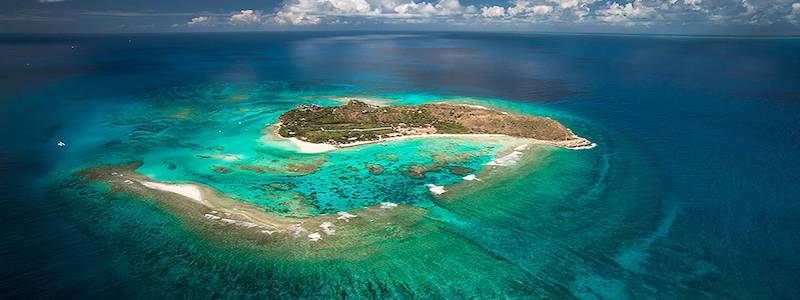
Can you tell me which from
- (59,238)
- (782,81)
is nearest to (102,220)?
(59,238)

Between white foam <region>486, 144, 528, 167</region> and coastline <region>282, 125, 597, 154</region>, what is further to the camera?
coastline <region>282, 125, 597, 154</region>

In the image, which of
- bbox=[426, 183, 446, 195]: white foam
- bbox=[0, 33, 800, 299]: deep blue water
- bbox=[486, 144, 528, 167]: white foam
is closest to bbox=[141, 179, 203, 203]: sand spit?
bbox=[0, 33, 800, 299]: deep blue water

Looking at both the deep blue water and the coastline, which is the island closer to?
the coastline

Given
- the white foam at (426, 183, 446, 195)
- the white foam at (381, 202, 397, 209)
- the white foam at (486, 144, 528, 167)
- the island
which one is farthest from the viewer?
the island

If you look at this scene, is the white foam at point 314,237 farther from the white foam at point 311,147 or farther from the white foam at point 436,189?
the white foam at point 311,147

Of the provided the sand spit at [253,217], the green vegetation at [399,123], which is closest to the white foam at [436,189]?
the sand spit at [253,217]

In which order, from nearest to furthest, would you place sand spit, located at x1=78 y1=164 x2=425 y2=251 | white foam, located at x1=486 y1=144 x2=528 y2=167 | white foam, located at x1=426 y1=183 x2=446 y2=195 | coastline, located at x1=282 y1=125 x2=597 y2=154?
sand spit, located at x1=78 y1=164 x2=425 y2=251
white foam, located at x1=426 y1=183 x2=446 y2=195
white foam, located at x1=486 y1=144 x2=528 y2=167
coastline, located at x1=282 y1=125 x2=597 y2=154

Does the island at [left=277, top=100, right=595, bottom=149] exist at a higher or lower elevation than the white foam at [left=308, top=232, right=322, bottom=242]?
higher

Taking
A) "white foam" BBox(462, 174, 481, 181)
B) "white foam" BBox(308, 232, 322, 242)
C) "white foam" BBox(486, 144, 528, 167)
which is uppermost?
"white foam" BBox(486, 144, 528, 167)
